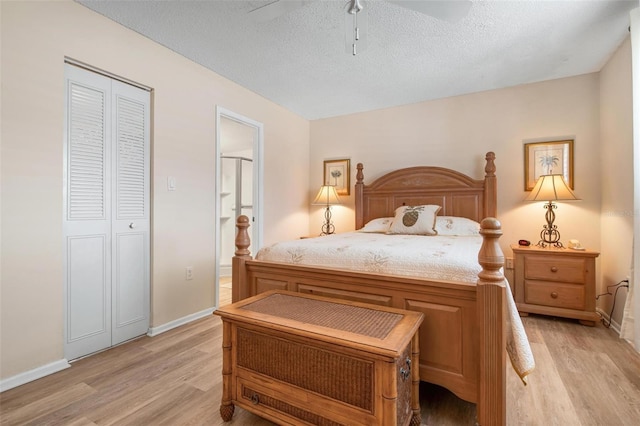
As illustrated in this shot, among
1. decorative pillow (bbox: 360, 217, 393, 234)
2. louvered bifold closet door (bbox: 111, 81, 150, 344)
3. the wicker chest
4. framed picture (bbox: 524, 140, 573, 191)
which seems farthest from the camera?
decorative pillow (bbox: 360, 217, 393, 234)

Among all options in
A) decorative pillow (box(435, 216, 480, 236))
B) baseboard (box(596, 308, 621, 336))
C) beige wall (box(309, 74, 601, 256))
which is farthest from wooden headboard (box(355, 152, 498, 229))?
baseboard (box(596, 308, 621, 336))

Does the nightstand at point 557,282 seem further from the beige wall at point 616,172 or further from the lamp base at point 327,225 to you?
the lamp base at point 327,225

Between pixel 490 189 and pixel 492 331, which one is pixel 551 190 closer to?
pixel 490 189

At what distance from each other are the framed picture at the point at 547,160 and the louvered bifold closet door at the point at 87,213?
394 centimetres

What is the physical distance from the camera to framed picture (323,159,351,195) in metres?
4.32

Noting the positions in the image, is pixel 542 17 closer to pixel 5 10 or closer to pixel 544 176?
pixel 544 176

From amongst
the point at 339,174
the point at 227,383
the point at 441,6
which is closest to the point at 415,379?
the point at 227,383

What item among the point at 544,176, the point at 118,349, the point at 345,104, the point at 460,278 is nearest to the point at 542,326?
the point at 544,176

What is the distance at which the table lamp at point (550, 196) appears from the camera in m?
2.84

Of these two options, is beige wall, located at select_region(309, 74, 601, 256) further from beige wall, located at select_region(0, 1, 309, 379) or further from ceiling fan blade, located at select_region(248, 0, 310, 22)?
ceiling fan blade, located at select_region(248, 0, 310, 22)

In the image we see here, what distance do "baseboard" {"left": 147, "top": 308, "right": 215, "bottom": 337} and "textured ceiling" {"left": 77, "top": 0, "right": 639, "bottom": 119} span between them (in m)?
2.39

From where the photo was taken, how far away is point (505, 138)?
336cm

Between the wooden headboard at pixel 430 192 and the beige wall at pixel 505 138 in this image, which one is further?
the wooden headboard at pixel 430 192

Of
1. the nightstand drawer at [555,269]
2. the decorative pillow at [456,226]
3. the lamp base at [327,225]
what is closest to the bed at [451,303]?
the decorative pillow at [456,226]
